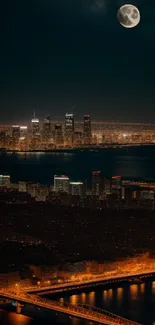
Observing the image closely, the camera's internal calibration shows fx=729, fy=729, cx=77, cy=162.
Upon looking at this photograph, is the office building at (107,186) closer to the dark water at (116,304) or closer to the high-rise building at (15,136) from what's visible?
the dark water at (116,304)

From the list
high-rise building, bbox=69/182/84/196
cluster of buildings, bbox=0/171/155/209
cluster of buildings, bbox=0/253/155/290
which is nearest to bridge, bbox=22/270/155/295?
cluster of buildings, bbox=0/253/155/290

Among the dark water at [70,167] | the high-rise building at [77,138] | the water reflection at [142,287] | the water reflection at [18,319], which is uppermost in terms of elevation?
the high-rise building at [77,138]

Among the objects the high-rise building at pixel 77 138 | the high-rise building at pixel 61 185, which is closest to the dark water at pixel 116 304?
the high-rise building at pixel 61 185

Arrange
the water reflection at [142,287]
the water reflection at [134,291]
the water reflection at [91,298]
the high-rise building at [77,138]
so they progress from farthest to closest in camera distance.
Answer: the high-rise building at [77,138] < the water reflection at [142,287] < the water reflection at [134,291] < the water reflection at [91,298]

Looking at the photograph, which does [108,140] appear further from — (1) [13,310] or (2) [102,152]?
(1) [13,310]

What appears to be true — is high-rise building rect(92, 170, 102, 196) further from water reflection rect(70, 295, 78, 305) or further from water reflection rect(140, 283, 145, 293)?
water reflection rect(70, 295, 78, 305)
